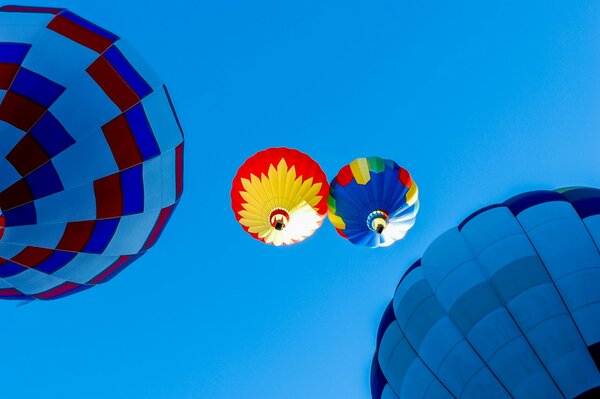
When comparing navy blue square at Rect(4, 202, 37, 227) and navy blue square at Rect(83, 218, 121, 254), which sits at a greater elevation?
navy blue square at Rect(83, 218, 121, 254)

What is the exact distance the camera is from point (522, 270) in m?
5.82

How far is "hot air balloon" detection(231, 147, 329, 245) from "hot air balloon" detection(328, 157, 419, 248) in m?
0.38

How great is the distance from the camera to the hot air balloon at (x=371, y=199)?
871cm

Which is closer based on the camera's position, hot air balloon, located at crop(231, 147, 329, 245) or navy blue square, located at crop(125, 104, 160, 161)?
navy blue square, located at crop(125, 104, 160, 161)

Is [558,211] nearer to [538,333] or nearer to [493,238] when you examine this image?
[493,238]

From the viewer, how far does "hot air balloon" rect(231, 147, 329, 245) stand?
8.41m

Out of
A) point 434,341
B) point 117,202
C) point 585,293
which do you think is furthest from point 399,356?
point 117,202

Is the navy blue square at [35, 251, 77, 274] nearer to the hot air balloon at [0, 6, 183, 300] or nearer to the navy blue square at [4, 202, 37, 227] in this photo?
the hot air balloon at [0, 6, 183, 300]

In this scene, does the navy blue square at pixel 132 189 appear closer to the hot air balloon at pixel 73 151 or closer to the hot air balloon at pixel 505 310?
the hot air balloon at pixel 73 151

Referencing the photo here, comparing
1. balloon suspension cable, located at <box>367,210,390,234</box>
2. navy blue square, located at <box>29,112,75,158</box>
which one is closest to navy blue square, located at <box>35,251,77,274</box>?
navy blue square, located at <box>29,112,75,158</box>

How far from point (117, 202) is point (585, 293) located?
483cm

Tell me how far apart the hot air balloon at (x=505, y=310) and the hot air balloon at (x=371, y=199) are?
6.57 ft

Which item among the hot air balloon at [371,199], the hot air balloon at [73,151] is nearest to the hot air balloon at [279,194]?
the hot air balloon at [371,199]

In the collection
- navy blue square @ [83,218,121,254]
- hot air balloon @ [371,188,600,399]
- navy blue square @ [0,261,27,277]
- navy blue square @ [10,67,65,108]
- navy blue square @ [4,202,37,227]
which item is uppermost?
navy blue square @ [10,67,65,108]
